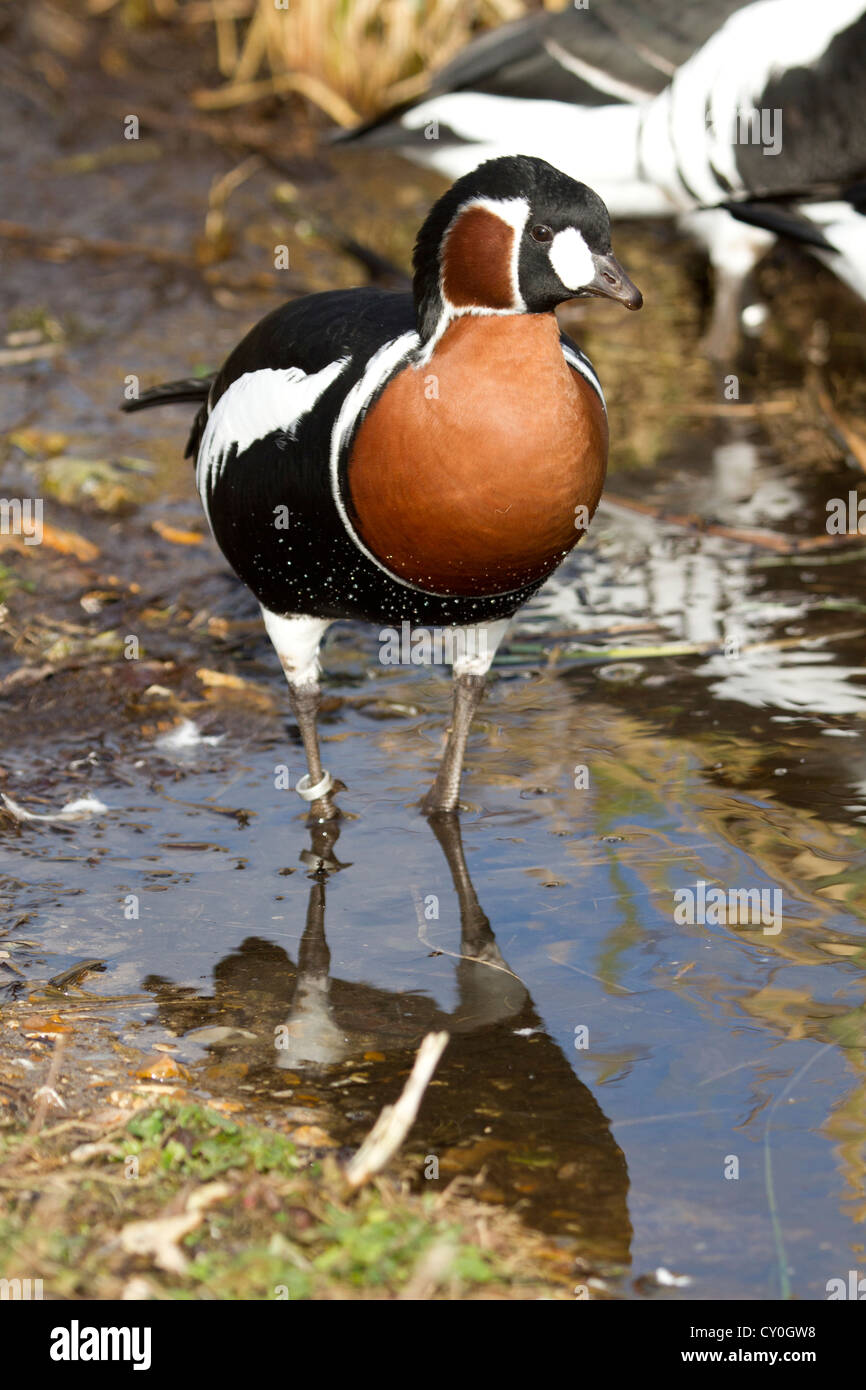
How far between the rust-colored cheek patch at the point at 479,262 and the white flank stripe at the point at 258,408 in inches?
14.9

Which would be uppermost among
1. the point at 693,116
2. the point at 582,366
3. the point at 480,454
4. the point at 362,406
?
the point at 693,116

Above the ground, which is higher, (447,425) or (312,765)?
(447,425)

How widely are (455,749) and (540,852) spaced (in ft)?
1.20

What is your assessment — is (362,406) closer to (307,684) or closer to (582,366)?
(582,366)

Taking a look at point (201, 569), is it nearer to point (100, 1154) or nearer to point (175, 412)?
point (175, 412)

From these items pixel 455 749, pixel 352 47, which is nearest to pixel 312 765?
pixel 455 749

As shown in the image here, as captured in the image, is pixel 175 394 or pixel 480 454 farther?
pixel 175 394

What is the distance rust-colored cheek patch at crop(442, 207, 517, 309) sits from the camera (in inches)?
140

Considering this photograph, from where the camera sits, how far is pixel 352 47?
30.5 feet

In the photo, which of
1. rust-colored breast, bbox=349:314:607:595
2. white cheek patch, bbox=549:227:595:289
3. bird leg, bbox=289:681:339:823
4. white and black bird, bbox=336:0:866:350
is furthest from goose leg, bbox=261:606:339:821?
white and black bird, bbox=336:0:866:350

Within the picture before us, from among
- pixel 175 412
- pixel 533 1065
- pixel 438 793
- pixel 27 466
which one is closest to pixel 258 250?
pixel 175 412

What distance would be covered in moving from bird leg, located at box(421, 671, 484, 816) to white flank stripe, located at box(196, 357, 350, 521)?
0.82 metres

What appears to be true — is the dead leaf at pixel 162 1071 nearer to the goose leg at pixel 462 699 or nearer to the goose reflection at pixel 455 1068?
the goose reflection at pixel 455 1068

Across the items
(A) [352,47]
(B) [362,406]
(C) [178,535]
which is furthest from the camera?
(A) [352,47]
